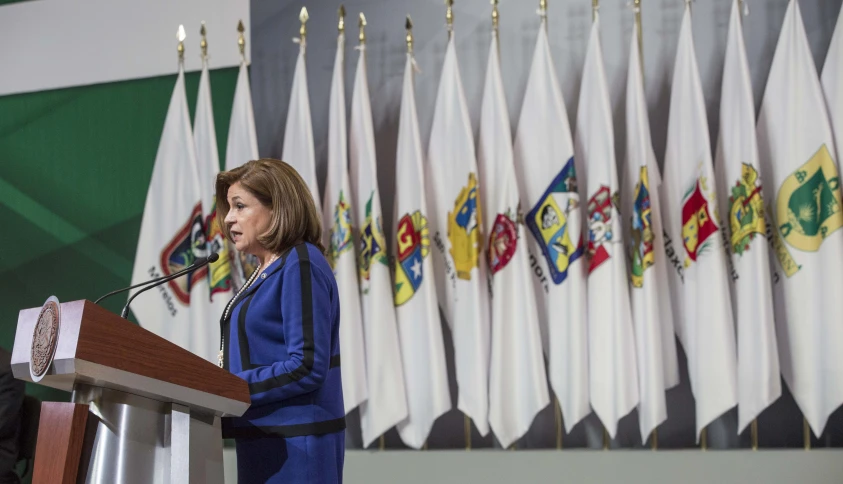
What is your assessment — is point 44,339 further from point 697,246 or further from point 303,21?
point 303,21

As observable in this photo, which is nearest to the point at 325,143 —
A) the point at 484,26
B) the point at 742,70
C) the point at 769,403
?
the point at 484,26

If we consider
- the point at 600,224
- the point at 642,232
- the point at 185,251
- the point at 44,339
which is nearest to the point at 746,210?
the point at 642,232

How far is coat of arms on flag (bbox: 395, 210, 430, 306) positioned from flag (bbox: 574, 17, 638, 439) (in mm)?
775

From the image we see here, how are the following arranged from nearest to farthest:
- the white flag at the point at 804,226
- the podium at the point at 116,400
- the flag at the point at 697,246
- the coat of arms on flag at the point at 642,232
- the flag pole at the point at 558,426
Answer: the podium at the point at 116,400, the white flag at the point at 804,226, the flag at the point at 697,246, the coat of arms on flag at the point at 642,232, the flag pole at the point at 558,426

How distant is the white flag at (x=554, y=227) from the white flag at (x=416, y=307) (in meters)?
0.49

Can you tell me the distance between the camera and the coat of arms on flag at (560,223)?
4027 mm

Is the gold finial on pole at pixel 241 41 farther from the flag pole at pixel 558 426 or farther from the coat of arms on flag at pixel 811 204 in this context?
the coat of arms on flag at pixel 811 204

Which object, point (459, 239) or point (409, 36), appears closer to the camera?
point (459, 239)

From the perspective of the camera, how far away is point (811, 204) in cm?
375

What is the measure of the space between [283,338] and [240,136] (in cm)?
279

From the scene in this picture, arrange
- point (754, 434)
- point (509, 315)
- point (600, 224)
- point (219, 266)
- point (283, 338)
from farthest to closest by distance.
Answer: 1. point (219, 266)
2. point (509, 315)
3. point (600, 224)
4. point (754, 434)
5. point (283, 338)

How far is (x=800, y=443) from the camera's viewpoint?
4020 millimetres

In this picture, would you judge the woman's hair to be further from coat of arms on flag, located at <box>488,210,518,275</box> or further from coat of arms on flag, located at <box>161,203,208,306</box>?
coat of arms on flag, located at <box>161,203,208,306</box>

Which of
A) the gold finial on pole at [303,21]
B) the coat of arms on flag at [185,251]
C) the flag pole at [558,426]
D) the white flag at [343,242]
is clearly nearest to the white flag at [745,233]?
the flag pole at [558,426]
